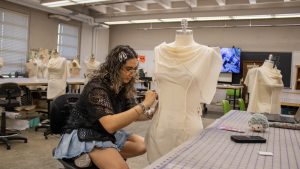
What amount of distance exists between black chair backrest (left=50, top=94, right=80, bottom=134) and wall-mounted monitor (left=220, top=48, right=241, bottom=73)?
8.83 m

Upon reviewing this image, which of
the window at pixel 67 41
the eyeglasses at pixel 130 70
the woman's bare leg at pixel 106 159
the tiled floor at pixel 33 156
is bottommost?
the tiled floor at pixel 33 156

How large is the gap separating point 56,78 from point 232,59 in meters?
6.83

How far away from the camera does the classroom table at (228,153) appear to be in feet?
3.96

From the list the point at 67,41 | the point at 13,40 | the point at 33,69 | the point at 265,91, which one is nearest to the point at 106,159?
the point at 265,91

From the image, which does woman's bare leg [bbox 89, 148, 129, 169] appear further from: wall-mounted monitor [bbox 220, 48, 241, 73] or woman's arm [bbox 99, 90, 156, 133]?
wall-mounted monitor [bbox 220, 48, 241, 73]

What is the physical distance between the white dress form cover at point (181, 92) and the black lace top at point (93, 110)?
332 mm

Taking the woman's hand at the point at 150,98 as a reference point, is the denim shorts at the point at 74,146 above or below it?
below

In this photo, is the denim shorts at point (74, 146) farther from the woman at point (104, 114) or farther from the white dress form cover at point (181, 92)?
the white dress form cover at point (181, 92)

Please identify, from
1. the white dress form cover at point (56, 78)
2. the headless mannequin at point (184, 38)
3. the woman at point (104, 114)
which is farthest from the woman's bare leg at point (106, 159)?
the white dress form cover at point (56, 78)

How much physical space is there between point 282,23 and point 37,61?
7699 millimetres

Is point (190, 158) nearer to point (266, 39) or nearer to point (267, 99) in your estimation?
point (267, 99)

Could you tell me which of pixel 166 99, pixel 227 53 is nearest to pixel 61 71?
pixel 166 99

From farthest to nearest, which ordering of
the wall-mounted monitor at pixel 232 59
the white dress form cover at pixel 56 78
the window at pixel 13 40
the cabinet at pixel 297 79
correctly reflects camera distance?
the wall-mounted monitor at pixel 232 59 → the cabinet at pixel 297 79 → the window at pixel 13 40 → the white dress form cover at pixel 56 78

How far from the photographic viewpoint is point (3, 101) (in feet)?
14.3
